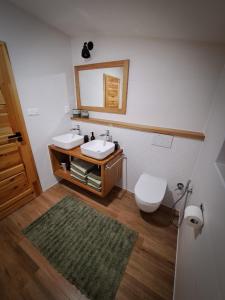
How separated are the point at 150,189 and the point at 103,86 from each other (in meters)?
1.54

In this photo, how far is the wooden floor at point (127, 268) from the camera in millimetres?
1063

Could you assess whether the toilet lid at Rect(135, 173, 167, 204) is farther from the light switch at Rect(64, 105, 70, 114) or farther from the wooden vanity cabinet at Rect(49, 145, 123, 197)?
the light switch at Rect(64, 105, 70, 114)

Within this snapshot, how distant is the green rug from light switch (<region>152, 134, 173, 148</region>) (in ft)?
3.62

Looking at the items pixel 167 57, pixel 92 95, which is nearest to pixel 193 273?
pixel 167 57

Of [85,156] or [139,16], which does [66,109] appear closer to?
[85,156]

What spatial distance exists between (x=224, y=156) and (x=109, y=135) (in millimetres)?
1372

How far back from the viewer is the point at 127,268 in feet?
3.97

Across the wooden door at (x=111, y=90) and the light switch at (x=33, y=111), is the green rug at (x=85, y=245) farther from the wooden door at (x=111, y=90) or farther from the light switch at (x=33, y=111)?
the wooden door at (x=111, y=90)

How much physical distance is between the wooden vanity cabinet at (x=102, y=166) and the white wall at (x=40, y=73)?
4.9 inches

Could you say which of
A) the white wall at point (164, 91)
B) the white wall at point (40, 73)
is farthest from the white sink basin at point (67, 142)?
the white wall at point (164, 91)

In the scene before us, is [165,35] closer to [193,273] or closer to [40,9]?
[40,9]

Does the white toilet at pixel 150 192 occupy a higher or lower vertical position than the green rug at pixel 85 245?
higher

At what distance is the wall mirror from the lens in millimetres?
1694

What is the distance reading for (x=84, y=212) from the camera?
1.74 m
